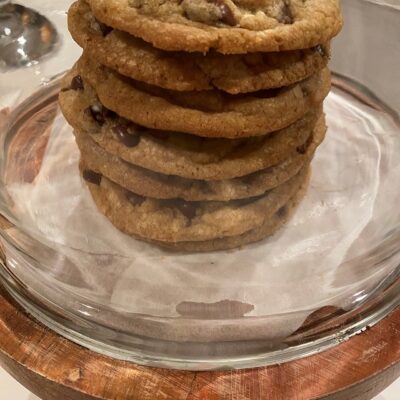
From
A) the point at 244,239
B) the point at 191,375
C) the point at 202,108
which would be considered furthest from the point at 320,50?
the point at 191,375

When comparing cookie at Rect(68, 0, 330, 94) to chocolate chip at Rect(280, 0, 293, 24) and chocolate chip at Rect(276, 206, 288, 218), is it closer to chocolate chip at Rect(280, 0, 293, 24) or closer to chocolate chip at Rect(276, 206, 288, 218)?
chocolate chip at Rect(280, 0, 293, 24)

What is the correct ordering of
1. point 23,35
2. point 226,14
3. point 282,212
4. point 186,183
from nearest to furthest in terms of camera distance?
1. point 226,14
2. point 186,183
3. point 282,212
4. point 23,35

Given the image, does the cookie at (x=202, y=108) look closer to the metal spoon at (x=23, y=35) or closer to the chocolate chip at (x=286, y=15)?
the chocolate chip at (x=286, y=15)

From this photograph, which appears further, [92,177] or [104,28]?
[92,177]

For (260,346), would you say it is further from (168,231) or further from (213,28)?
(213,28)

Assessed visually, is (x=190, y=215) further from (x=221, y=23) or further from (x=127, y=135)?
(x=221, y=23)

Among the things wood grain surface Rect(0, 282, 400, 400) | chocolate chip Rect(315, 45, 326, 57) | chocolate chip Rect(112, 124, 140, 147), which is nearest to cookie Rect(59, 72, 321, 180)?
chocolate chip Rect(112, 124, 140, 147)

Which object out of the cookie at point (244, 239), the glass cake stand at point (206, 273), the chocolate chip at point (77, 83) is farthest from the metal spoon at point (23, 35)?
the cookie at point (244, 239)
